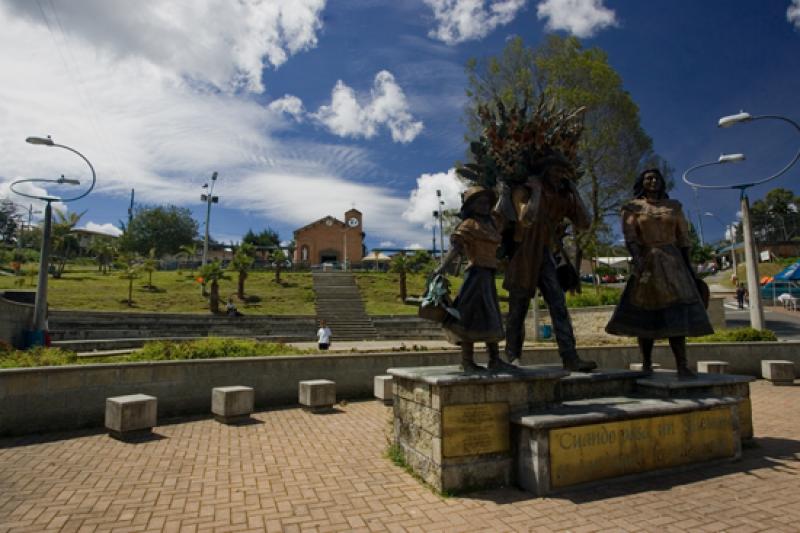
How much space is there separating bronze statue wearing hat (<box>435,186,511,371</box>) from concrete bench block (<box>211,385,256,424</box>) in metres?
4.58

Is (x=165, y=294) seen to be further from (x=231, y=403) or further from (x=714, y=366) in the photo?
(x=714, y=366)

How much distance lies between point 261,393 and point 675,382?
7552 millimetres

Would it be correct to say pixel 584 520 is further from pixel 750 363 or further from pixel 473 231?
pixel 750 363

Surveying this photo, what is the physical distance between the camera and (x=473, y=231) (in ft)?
19.1

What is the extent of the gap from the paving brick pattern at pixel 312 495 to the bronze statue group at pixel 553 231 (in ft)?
6.20

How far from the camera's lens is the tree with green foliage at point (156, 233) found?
66.9 metres

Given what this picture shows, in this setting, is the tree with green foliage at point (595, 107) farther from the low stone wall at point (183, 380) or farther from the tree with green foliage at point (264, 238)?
the tree with green foliage at point (264, 238)

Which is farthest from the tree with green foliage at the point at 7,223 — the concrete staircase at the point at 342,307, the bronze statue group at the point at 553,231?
the bronze statue group at the point at 553,231

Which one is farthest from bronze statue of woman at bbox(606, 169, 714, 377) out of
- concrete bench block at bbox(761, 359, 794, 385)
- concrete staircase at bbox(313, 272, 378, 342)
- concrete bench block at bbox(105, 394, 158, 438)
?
concrete staircase at bbox(313, 272, 378, 342)

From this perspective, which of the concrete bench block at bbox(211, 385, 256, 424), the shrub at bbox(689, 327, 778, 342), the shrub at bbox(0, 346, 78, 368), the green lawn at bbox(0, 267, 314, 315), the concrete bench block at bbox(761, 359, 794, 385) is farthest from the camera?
the green lawn at bbox(0, 267, 314, 315)

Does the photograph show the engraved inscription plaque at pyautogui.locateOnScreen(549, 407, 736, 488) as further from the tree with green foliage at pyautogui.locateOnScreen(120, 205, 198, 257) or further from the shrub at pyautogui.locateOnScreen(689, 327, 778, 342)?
the tree with green foliage at pyautogui.locateOnScreen(120, 205, 198, 257)

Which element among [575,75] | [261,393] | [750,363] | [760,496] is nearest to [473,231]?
[760,496]

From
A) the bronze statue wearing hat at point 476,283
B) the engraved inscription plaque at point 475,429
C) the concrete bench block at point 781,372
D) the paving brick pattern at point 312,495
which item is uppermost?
the bronze statue wearing hat at point 476,283

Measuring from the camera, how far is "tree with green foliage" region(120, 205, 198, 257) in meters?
66.9
